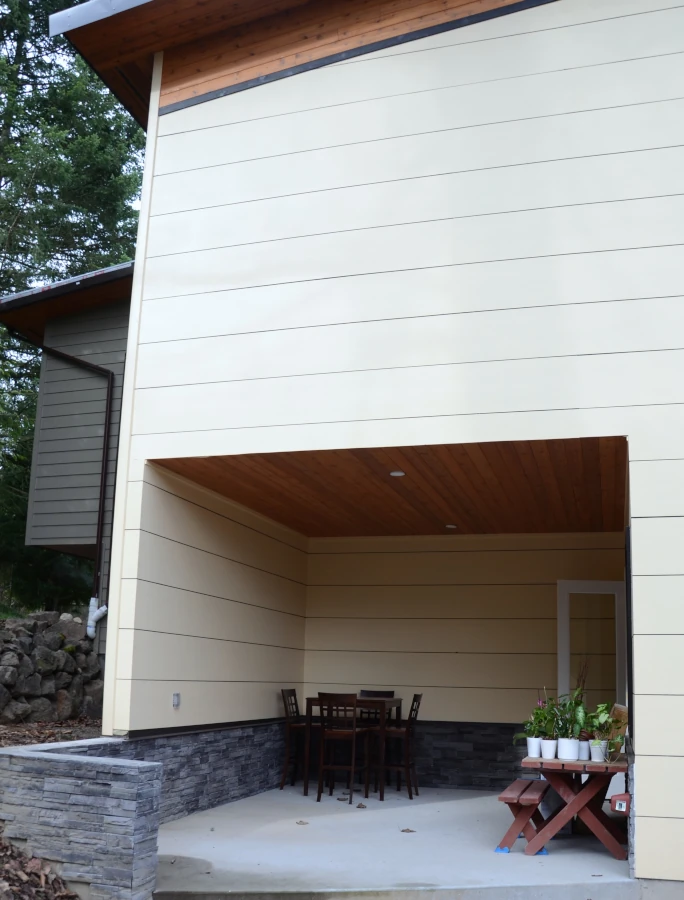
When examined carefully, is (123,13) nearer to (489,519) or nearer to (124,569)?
(124,569)

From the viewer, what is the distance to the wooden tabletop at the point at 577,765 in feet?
17.1

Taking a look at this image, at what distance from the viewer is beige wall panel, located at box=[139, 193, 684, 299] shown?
5.54m

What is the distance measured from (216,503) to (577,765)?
3765 mm

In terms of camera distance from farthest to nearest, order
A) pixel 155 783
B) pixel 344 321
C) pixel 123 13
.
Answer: pixel 123 13 → pixel 344 321 → pixel 155 783

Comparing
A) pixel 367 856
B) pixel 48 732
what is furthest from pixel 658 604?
pixel 48 732

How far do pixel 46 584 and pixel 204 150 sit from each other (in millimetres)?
8942

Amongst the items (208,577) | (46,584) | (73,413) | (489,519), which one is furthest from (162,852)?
(46,584)

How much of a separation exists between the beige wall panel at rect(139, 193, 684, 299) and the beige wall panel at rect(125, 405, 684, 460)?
1.11m

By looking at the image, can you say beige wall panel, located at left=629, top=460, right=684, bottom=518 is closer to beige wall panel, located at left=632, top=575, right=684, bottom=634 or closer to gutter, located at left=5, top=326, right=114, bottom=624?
beige wall panel, located at left=632, top=575, right=684, bottom=634

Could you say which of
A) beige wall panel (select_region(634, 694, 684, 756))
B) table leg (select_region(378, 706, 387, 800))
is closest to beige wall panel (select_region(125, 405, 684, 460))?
beige wall panel (select_region(634, 694, 684, 756))

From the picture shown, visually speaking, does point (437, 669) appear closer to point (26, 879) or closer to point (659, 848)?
point (659, 848)

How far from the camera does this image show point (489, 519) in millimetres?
8500

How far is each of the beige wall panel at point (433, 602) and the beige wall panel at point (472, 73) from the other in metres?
4.99

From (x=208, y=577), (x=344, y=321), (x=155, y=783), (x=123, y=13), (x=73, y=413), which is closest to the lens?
(x=155, y=783)
